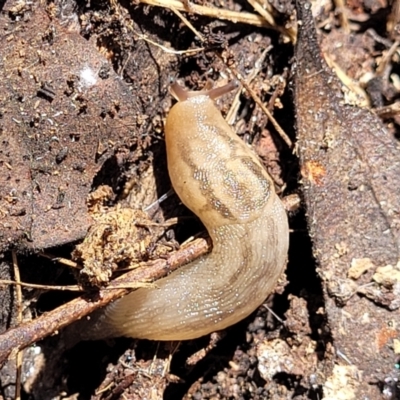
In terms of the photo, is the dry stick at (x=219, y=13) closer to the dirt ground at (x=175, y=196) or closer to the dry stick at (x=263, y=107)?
the dirt ground at (x=175, y=196)

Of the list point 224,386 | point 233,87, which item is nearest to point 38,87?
point 233,87

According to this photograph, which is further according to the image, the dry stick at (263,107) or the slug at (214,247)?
the dry stick at (263,107)

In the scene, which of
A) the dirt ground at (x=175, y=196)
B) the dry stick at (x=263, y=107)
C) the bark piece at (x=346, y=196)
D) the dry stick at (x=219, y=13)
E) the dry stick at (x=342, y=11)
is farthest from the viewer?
the dry stick at (x=342, y=11)

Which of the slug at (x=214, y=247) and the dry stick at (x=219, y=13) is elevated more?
the dry stick at (x=219, y=13)

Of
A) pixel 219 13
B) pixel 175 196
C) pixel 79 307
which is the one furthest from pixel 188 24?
pixel 79 307

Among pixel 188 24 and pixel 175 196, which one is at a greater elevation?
pixel 188 24

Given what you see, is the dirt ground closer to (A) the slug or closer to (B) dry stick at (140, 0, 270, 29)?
(B) dry stick at (140, 0, 270, 29)

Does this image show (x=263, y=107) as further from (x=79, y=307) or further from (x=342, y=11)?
(x=79, y=307)

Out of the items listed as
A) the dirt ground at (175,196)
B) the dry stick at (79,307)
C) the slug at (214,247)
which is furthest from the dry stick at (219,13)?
the dry stick at (79,307)
